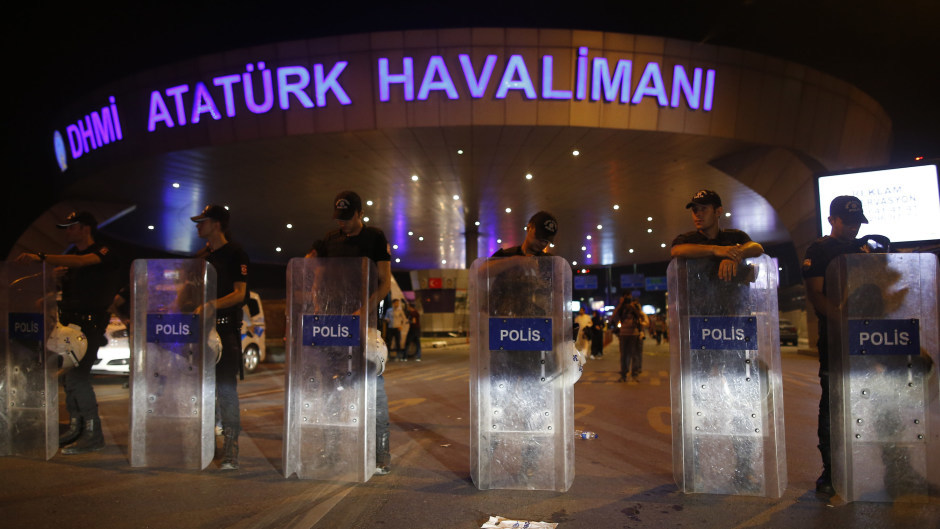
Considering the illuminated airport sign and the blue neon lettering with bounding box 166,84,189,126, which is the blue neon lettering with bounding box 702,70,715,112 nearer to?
the illuminated airport sign

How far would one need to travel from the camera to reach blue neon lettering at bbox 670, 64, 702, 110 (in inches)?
704

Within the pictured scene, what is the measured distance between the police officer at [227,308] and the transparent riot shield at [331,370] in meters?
0.54

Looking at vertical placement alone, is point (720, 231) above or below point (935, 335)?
above

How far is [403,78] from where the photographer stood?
17.5m

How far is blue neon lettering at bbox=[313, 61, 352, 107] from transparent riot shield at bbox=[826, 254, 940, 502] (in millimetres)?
15549

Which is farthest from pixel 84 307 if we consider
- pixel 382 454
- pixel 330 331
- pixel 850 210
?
pixel 850 210

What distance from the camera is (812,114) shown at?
20.1m

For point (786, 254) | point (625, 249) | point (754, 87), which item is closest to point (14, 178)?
point (754, 87)

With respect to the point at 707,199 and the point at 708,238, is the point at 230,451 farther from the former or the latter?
the point at 707,199

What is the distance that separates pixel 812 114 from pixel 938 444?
18.7 m

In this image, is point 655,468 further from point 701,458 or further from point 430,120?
point 430,120

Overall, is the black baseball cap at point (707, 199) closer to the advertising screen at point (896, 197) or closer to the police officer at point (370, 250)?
the police officer at point (370, 250)

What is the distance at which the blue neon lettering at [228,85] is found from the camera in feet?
60.4

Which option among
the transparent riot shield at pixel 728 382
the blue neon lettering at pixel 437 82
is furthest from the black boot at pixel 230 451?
the blue neon lettering at pixel 437 82
